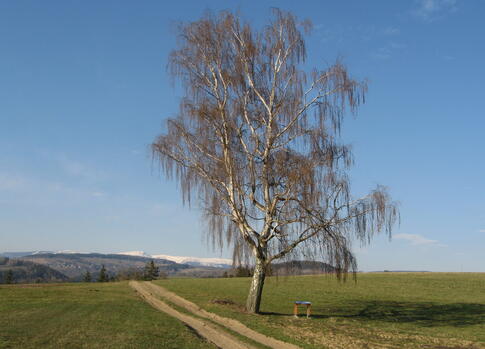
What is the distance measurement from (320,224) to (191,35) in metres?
13.3

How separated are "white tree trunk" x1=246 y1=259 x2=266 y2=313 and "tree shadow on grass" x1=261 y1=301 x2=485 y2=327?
161 cm

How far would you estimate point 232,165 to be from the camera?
23.9 m

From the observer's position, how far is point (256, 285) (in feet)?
81.6

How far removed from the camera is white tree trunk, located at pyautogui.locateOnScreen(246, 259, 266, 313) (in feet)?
80.3

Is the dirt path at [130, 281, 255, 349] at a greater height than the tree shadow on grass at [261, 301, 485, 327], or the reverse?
the dirt path at [130, 281, 255, 349]

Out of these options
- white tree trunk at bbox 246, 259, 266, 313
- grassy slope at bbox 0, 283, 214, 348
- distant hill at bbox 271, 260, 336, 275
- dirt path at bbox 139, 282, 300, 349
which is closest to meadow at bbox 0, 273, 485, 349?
grassy slope at bbox 0, 283, 214, 348

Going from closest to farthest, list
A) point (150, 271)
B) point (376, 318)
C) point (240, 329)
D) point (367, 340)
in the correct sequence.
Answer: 1. point (367, 340)
2. point (240, 329)
3. point (376, 318)
4. point (150, 271)

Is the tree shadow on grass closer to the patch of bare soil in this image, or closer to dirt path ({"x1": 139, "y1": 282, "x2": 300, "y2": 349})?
dirt path ({"x1": 139, "y1": 282, "x2": 300, "y2": 349})

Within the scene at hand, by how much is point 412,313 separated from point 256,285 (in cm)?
1320

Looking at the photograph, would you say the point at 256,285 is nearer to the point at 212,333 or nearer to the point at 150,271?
the point at 212,333

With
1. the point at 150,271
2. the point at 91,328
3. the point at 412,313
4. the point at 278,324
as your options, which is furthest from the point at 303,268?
the point at 150,271

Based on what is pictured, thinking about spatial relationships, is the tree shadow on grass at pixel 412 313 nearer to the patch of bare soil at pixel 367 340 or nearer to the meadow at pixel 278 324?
the meadow at pixel 278 324

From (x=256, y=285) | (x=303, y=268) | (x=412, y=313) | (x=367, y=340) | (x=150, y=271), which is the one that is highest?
(x=303, y=268)

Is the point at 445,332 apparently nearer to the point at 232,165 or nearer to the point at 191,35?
the point at 232,165
